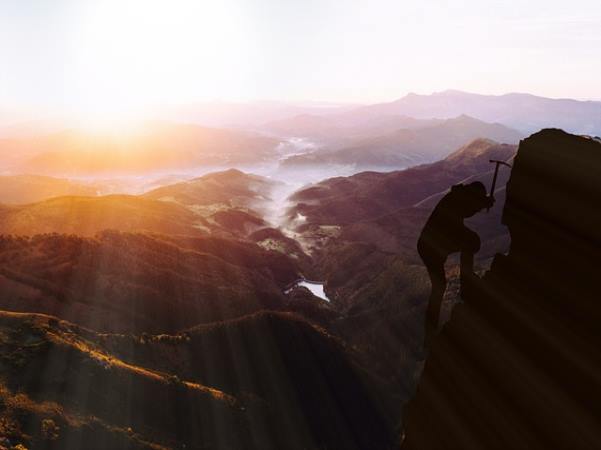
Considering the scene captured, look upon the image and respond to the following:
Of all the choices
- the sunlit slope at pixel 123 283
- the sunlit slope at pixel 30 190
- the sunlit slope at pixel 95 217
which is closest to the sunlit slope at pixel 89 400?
the sunlit slope at pixel 123 283

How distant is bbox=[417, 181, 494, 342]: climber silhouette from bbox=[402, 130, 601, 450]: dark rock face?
492 mm

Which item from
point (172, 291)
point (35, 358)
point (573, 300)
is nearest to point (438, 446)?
point (573, 300)

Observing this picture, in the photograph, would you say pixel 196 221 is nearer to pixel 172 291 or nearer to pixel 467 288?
pixel 172 291

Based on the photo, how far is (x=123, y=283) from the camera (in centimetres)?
4481

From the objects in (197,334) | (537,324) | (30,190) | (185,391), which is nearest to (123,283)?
(197,334)

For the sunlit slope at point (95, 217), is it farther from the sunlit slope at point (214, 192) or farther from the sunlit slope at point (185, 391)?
the sunlit slope at point (185, 391)

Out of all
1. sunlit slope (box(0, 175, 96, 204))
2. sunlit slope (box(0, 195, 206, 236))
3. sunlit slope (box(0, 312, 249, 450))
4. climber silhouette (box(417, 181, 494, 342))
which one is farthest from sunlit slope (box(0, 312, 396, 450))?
sunlit slope (box(0, 175, 96, 204))

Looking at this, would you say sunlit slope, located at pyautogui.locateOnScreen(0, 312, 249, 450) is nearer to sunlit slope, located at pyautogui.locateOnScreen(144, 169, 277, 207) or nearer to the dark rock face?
the dark rock face

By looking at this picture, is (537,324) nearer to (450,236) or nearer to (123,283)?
(450,236)

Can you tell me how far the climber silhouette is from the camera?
19.3ft

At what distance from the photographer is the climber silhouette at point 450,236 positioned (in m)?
5.87

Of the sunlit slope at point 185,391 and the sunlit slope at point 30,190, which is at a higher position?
the sunlit slope at point 185,391

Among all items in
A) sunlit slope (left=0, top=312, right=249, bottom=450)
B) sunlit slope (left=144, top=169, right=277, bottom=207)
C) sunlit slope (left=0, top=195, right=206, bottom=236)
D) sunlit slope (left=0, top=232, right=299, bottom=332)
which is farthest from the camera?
sunlit slope (left=144, top=169, right=277, bottom=207)

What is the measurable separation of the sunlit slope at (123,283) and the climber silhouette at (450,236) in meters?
36.5
